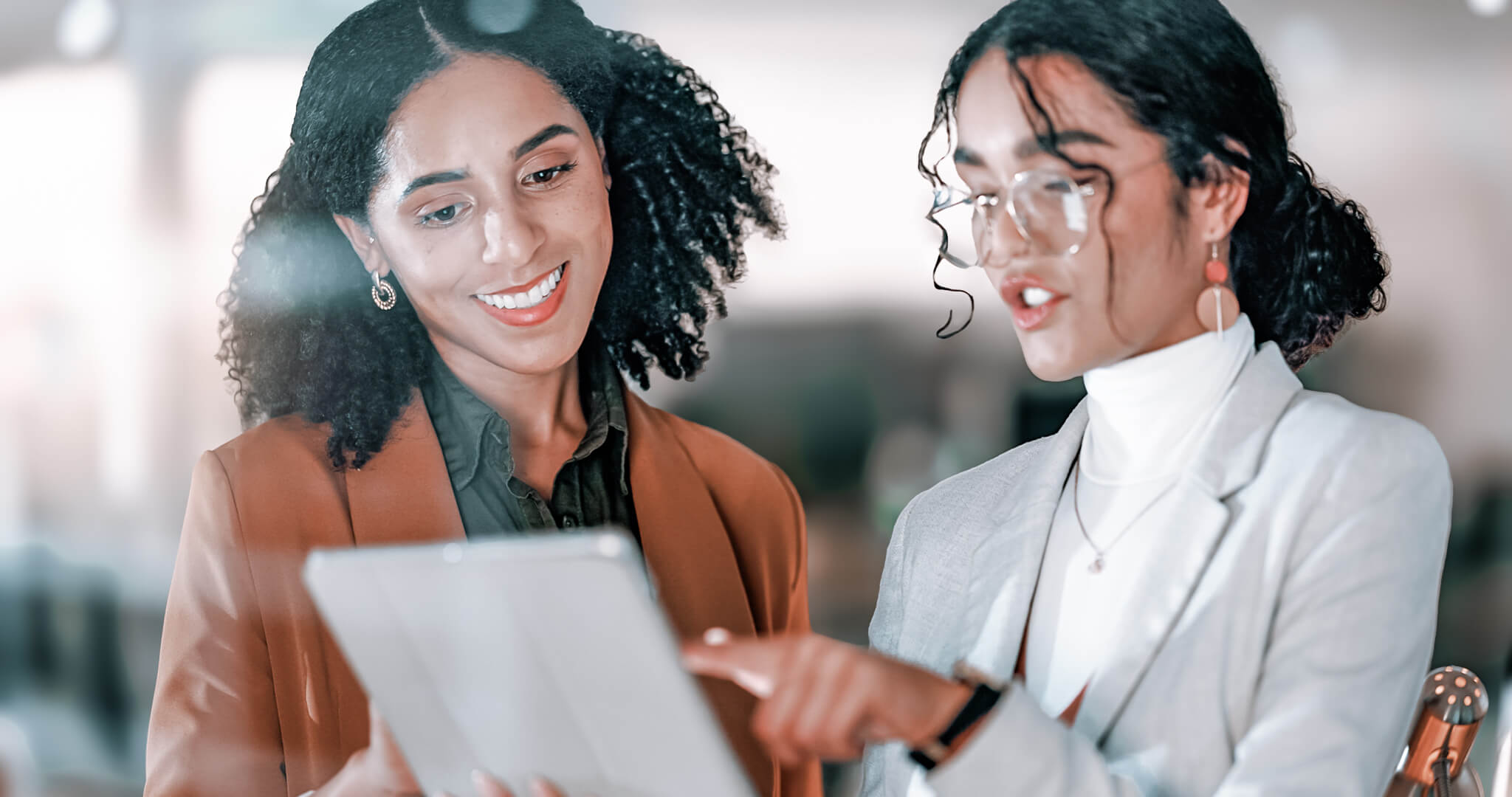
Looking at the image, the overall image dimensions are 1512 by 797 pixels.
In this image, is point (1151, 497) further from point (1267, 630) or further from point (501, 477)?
point (501, 477)

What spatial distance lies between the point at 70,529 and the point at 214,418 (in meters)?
0.26

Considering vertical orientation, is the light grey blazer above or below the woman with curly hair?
below

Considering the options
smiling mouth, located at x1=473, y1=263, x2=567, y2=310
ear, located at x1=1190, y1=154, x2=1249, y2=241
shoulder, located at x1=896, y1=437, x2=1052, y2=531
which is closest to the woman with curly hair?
smiling mouth, located at x1=473, y1=263, x2=567, y2=310

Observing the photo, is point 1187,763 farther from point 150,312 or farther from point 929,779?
Result: point 150,312

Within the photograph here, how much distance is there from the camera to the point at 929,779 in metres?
1.08

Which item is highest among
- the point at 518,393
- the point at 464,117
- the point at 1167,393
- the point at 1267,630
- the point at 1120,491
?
the point at 464,117

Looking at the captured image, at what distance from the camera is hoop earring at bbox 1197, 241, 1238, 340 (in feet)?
4.14

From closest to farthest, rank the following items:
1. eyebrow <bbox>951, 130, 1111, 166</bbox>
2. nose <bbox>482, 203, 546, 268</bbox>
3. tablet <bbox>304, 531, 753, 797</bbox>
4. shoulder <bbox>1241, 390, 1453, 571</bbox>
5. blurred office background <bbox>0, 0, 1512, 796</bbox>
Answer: tablet <bbox>304, 531, 753, 797</bbox>, shoulder <bbox>1241, 390, 1453, 571</bbox>, eyebrow <bbox>951, 130, 1111, 166</bbox>, nose <bbox>482, 203, 546, 268</bbox>, blurred office background <bbox>0, 0, 1512, 796</bbox>

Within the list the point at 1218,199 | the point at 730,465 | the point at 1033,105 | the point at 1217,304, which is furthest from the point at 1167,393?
the point at 730,465

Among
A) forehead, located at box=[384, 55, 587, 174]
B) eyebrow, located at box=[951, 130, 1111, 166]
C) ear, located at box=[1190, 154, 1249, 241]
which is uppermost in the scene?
forehead, located at box=[384, 55, 587, 174]

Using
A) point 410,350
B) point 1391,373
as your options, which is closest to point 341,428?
point 410,350

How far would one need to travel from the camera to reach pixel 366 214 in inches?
56.4

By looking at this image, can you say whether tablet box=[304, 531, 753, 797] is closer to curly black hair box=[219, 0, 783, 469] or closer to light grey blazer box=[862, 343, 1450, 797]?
light grey blazer box=[862, 343, 1450, 797]

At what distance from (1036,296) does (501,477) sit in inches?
25.6
